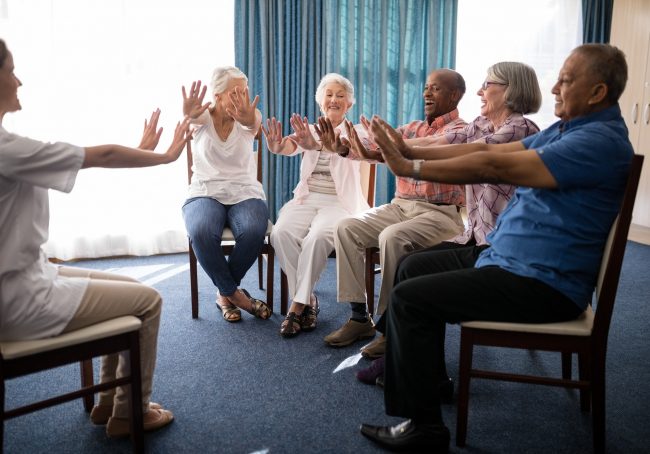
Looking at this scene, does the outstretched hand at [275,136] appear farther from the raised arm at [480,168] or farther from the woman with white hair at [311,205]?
the raised arm at [480,168]

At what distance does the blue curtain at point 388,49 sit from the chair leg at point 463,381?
2924 millimetres

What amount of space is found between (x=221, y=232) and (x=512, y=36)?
338 cm

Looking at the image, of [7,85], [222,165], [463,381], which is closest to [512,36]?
[222,165]

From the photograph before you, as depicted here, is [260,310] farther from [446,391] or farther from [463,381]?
[463,381]

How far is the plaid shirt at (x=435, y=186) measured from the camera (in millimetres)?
2426

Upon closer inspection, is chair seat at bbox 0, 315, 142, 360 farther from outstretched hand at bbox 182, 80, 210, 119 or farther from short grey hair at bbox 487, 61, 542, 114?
short grey hair at bbox 487, 61, 542, 114

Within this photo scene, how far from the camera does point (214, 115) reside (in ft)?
9.23

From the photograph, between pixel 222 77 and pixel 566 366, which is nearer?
pixel 566 366

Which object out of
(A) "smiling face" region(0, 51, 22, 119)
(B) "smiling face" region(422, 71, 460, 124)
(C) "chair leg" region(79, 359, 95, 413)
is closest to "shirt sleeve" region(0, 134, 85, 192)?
(A) "smiling face" region(0, 51, 22, 119)

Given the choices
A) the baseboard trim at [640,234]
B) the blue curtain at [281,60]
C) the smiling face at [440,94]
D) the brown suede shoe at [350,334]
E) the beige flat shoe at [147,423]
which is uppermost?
the blue curtain at [281,60]

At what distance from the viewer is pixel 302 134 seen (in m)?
2.58

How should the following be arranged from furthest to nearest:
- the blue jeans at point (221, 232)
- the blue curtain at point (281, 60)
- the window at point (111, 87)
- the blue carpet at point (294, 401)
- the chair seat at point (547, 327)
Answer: the blue curtain at point (281, 60), the window at point (111, 87), the blue jeans at point (221, 232), the blue carpet at point (294, 401), the chair seat at point (547, 327)

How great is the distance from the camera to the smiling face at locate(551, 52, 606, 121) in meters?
1.47

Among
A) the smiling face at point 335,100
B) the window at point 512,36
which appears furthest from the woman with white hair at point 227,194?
the window at point 512,36
